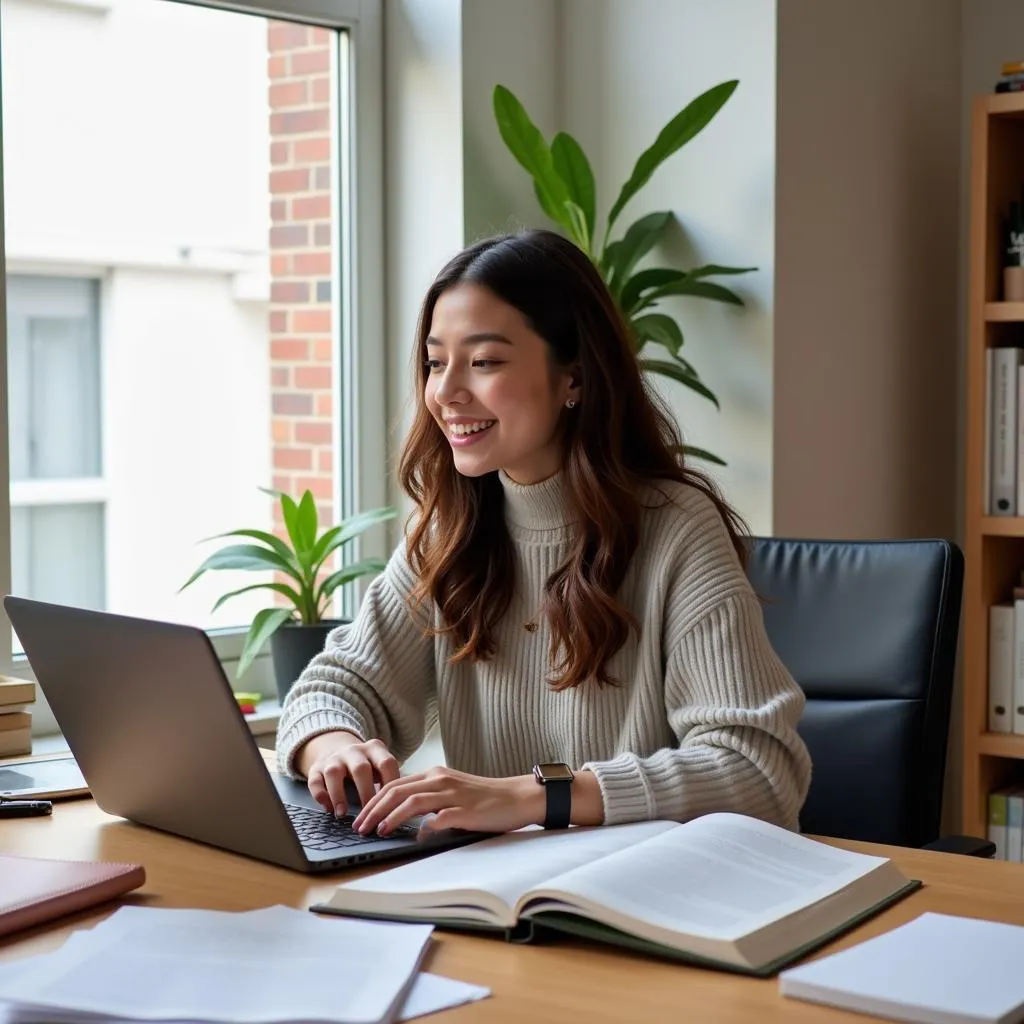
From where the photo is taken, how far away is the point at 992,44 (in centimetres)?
318

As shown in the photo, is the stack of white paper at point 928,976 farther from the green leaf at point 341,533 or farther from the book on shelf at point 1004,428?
the book on shelf at point 1004,428

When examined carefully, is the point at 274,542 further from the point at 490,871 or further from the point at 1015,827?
the point at 1015,827

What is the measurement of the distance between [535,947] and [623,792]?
33cm

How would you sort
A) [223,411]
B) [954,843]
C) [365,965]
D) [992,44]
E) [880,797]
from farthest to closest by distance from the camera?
[992,44], [223,411], [880,797], [954,843], [365,965]

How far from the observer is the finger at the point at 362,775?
149 cm

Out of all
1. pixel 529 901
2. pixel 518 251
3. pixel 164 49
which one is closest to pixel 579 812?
pixel 529 901

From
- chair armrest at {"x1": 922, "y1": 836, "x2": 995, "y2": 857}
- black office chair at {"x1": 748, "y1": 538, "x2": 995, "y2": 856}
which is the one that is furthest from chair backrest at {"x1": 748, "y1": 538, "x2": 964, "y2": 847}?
chair armrest at {"x1": 922, "y1": 836, "x2": 995, "y2": 857}

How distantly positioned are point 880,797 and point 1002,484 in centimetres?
117

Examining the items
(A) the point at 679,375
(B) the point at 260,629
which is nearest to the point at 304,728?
(B) the point at 260,629

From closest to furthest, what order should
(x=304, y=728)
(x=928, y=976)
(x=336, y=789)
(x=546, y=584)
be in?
(x=928, y=976) → (x=336, y=789) → (x=304, y=728) → (x=546, y=584)

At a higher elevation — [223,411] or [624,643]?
[223,411]

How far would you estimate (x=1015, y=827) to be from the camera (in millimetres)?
2891

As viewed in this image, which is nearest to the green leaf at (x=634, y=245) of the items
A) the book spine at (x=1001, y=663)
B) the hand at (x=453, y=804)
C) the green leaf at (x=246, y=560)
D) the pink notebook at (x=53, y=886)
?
the green leaf at (x=246, y=560)

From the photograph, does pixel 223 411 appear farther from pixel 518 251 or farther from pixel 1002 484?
pixel 1002 484
